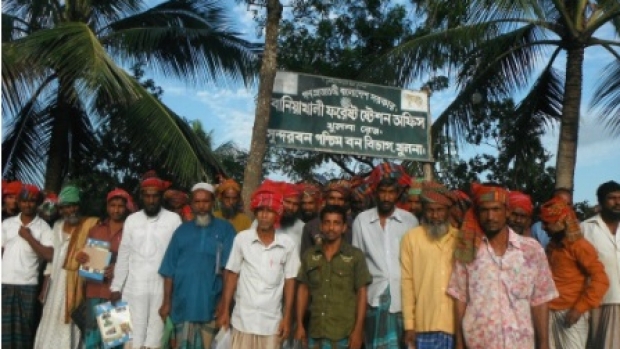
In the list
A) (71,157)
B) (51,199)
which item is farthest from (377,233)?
(71,157)

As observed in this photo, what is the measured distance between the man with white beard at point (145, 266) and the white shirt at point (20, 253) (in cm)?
139

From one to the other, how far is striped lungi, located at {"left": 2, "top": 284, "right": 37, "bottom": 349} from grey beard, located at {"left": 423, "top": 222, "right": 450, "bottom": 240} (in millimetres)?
4065

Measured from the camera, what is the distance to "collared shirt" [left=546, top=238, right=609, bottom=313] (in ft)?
17.5

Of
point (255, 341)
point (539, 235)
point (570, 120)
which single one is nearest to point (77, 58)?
point (255, 341)

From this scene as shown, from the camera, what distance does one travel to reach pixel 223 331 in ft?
18.2

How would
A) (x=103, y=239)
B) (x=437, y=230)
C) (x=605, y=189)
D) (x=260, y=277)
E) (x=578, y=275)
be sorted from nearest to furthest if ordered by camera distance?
1. (x=437, y=230)
2. (x=260, y=277)
3. (x=578, y=275)
4. (x=605, y=189)
5. (x=103, y=239)

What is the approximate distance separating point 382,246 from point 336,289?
51 centimetres

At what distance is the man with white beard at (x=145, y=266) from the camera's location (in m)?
5.96

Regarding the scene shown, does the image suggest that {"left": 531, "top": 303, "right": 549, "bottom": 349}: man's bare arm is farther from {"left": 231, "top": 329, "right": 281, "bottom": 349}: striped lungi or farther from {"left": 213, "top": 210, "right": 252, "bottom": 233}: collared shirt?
{"left": 213, "top": 210, "right": 252, "bottom": 233}: collared shirt

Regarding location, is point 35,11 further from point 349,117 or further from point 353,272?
point 353,272

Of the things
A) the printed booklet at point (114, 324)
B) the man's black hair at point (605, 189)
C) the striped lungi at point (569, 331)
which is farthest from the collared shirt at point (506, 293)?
the printed booklet at point (114, 324)

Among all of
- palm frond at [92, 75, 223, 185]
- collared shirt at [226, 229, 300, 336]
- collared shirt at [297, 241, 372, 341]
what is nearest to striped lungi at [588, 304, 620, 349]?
collared shirt at [297, 241, 372, 341]

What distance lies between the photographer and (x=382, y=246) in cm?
542

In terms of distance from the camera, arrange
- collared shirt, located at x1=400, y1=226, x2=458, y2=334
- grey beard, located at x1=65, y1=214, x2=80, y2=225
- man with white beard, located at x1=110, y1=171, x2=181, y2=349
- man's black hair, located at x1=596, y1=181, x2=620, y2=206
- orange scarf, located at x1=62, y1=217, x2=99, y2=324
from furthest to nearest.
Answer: grey beard, located at x1=65, y1=214, x2=80, y2=225 < orange scarf, located at x1=62, y1=217, x2=99, y2=324 < man with white beard, located at x1=110, y1=171, x2=181, y2=349 < man's black hair, located at x1=596, y1=181, x2=620, y2=206 < collared shirt, located at x1=400, y1=226, x2=458, y2=334
